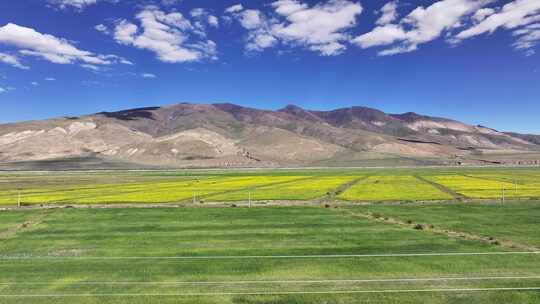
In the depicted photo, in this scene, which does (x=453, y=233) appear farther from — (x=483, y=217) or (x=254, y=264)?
(x=254, y=264)

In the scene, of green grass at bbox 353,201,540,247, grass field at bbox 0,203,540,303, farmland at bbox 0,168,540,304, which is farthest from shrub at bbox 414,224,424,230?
green grass at bbox 353,201,540,247

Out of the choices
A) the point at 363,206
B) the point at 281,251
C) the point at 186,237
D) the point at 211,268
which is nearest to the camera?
the point at 211,268

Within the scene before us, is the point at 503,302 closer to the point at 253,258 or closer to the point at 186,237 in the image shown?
the point at 253,258

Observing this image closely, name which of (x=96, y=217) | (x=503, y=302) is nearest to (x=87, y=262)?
(x=96, y=217)

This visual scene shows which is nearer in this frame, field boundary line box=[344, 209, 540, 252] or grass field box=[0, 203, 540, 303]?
grass field box=[0, 203, 540, 303]

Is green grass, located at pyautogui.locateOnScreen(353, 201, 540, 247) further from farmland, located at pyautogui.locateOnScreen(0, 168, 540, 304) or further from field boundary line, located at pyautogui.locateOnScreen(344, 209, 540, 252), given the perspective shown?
field boundary line, located at pyautogui.locateOnScreen(344, 209, 540, 252)

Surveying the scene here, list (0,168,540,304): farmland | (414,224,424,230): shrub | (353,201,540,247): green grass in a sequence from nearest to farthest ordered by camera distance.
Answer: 1. (0,168,540,304): farmland
2. (353,201,540,247): green grass
3. (414,224,424,230): shrub

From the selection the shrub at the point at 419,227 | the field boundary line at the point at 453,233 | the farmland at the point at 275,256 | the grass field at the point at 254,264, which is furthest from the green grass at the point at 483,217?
the shrub at the point at 419,227

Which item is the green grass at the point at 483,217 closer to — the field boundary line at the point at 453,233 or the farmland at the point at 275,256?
the farmland at the point at 275,256
